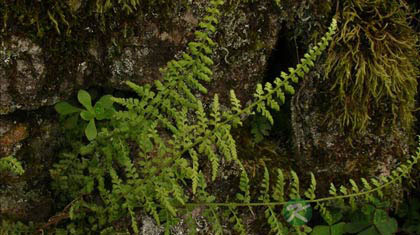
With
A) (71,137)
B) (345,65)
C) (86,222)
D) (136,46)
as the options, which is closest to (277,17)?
(345,65)

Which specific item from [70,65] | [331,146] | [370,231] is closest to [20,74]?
[70,65]

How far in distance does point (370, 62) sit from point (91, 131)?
1.92 metres

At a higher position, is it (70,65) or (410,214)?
(70,65)

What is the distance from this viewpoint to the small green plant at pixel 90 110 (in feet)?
9.72

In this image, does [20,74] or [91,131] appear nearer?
[20,74]

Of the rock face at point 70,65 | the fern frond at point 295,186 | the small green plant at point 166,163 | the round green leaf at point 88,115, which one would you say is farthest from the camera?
the round green leaf at point 88,115

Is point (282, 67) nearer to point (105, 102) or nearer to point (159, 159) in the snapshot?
point (105, 102)

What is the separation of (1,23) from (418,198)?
11.4 ft

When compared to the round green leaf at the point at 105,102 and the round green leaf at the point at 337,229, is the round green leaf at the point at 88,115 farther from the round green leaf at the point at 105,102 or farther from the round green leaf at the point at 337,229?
the round green leaf at the point at 337,229

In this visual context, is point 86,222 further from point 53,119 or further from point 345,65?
point 345,65

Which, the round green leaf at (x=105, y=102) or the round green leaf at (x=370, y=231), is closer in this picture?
the round green leaf at (x=105, y=102)

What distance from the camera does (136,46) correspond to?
316cm

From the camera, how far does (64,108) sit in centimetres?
303

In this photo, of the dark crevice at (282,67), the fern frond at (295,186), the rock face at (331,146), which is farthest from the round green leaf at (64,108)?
the rock face at (331,146)
